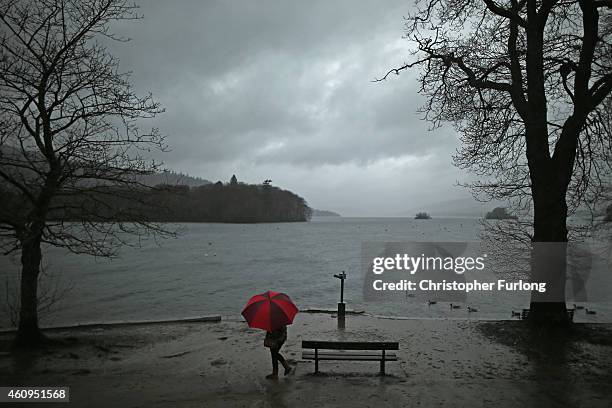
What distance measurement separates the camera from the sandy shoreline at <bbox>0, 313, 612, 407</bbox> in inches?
252

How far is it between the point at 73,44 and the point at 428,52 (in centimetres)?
907

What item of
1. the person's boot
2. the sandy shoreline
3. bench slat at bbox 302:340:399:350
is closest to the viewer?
the sandy shoreline

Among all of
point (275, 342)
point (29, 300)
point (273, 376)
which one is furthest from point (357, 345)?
point (29, 300)

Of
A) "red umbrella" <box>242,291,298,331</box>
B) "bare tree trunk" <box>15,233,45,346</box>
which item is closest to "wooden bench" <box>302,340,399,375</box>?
"red umbrella" <box>242,291,298,331</box>

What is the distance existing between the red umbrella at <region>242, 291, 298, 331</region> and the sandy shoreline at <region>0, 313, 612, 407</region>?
3.67 feet

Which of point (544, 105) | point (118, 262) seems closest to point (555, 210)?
point (544, 105)

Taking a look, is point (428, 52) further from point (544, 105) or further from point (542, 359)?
point (542, 359)

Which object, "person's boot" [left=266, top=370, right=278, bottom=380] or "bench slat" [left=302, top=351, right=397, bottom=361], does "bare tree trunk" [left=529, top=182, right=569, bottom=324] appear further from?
"person's boot" [left=266, top=370, right=278, bottom=380]

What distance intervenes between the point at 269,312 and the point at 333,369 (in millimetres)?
2037

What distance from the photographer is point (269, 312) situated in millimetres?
6977

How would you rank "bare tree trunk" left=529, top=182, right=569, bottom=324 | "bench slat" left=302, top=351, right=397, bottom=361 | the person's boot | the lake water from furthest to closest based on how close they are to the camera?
1. the lake water
2. "bare tree trunk" left=529, top=182, right=569, bottom=324
3. "bench slat" left=302, top=351, right=397, bottom=361
4. the person's boot

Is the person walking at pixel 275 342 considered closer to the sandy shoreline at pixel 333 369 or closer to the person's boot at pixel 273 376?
the person's boot at pixel 273 376

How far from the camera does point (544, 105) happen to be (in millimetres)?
10656

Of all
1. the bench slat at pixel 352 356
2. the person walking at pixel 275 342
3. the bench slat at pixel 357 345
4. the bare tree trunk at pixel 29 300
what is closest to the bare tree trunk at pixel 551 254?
the bench slat at pixel 352 356
